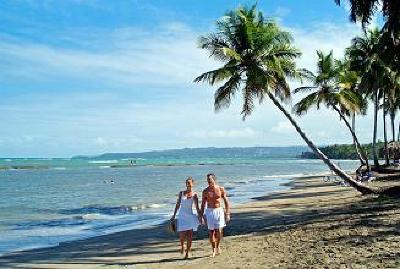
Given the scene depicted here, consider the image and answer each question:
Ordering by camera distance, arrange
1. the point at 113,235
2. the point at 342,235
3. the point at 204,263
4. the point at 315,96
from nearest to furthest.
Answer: the point at 204,263
the point at 342,235
the point at 113,235
the point at 315,96

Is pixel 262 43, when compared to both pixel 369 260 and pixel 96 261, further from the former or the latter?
pixel 369 260

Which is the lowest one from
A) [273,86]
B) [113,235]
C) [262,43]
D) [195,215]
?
[113,235]

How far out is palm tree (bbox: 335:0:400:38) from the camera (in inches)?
688

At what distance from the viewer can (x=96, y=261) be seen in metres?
13.0

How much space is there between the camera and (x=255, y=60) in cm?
2252

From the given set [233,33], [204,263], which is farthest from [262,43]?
[204,263]

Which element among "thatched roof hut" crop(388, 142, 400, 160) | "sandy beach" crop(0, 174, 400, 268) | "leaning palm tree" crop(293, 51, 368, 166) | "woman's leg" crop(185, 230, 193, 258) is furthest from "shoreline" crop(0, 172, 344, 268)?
"thatched roof hut" crop(388, 142, 400, 160)

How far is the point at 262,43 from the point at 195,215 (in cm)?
1248

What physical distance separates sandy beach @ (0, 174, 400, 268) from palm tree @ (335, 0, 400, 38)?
596 centimetres

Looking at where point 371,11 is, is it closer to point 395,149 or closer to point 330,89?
point 330,89

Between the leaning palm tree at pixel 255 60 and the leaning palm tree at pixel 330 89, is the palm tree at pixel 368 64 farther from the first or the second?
the leaning palm tree at pixel 255 60

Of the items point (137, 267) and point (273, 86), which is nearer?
point (137, 267)

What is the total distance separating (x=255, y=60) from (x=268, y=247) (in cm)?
1161

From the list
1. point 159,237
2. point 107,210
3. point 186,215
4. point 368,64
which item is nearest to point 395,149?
point 368,64
